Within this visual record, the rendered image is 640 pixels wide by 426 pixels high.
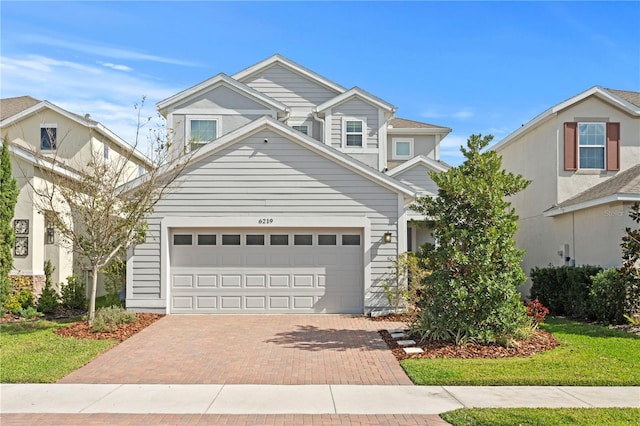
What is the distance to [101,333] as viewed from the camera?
12508 millimetres

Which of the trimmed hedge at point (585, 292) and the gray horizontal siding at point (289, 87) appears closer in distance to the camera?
the trimmed hedge at point (585, 292)

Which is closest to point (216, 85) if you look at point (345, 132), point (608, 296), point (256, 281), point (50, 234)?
point (345, 132)

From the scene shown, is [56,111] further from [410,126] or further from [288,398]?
[288,398]

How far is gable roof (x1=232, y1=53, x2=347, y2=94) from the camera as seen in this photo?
21.7 metres

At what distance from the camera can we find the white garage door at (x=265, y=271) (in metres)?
15.4

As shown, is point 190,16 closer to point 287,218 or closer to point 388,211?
point 287,218

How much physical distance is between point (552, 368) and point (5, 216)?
12.6 m

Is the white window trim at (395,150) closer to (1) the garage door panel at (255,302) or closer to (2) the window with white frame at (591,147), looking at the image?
(2) the window with white frame at (591,147)

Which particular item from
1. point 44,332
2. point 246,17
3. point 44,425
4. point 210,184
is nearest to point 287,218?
point 210,184

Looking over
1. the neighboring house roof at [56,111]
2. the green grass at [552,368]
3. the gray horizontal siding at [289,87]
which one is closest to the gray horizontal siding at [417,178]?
the gray horizontal siding at [289,87]

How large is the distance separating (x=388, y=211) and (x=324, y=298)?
2.92m

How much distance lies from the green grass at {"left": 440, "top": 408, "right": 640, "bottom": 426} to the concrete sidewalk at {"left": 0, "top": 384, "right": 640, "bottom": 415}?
291 millimetres

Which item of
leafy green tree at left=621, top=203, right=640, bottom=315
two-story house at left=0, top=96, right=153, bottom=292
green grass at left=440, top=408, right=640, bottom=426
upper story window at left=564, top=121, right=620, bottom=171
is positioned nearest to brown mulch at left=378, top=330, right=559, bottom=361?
leafy green tree at left=621, top=203, right=640, bottom=315

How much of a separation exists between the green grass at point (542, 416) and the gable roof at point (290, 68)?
16.5 meters
